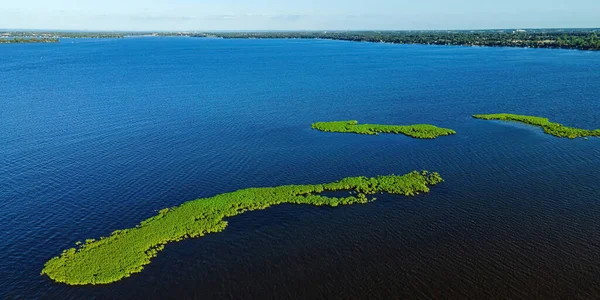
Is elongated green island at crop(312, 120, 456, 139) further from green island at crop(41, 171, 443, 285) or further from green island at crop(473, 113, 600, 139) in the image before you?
green island at crop(41, 171, 443, 285)

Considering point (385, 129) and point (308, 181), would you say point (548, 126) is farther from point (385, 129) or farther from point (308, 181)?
point (308, 181)

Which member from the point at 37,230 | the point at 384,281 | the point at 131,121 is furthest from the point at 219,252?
the point at 131,121

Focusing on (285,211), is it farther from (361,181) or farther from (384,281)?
(384,281)

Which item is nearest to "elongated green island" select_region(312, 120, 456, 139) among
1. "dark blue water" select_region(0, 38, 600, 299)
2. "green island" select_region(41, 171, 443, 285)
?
"dark blue water" select_region(0, 38, 600, 299)

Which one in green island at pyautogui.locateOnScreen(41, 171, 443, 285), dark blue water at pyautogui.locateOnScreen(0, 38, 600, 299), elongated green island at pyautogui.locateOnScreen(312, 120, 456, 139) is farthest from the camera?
elongated green island at pyautogui.locateOnScreen(312, 120, 456, 139)

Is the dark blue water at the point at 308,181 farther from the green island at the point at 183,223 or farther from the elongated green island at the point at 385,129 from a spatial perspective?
the elongated green island at the point at 385,129

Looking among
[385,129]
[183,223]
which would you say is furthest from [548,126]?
[183,223]
